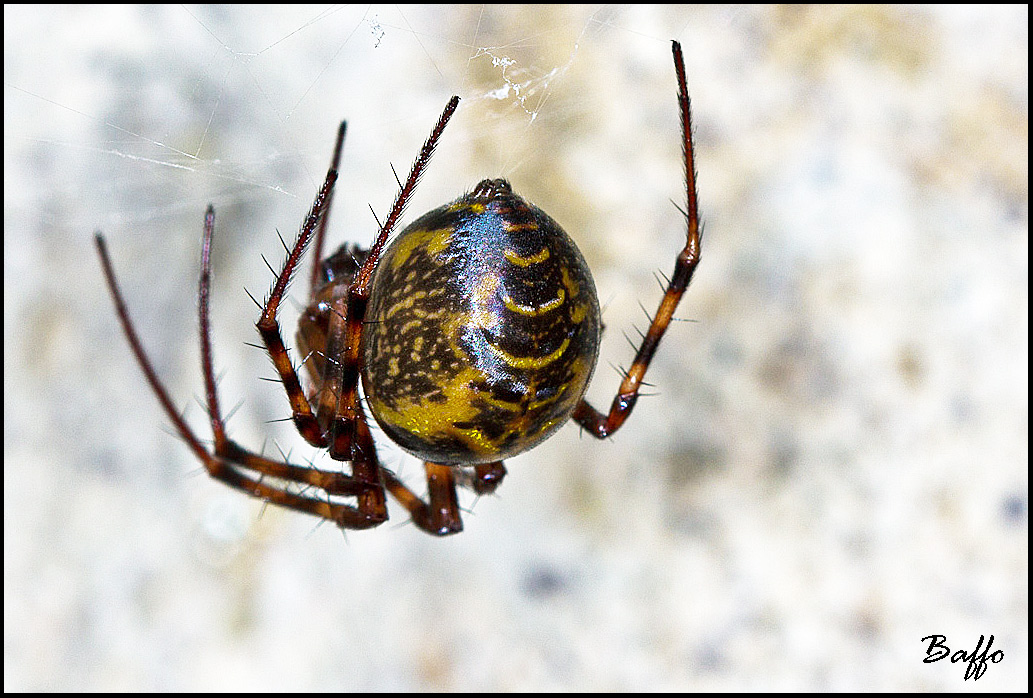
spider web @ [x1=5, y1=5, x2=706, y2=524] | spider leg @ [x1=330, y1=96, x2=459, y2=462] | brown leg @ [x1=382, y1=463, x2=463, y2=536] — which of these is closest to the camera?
spider leg @ [x1=330, y1=96, x2=459, y2=462]

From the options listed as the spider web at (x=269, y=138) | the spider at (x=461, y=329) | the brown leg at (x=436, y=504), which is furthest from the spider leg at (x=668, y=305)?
the spider web at (x=269, y=138)

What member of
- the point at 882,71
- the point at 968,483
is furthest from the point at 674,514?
the point at 882,71

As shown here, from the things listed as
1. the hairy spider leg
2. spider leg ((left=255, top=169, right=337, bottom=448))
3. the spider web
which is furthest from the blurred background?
spider leg ((left=255, top=169, right=337, bottom=448))

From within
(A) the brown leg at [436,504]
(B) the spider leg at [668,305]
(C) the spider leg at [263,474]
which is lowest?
(A) the brown leg at [436,504]

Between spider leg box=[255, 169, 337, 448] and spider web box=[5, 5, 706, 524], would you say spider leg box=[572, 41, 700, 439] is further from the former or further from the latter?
spider web box=[5, 5, 706, 524]

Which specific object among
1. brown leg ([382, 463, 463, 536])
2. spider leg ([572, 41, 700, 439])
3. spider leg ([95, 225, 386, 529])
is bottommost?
brown leg ([382, 463, 463, 536])

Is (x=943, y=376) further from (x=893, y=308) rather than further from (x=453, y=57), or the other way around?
(x=453, y=57)

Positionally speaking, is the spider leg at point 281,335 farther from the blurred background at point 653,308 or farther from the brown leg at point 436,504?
the blurred background at point 653,308

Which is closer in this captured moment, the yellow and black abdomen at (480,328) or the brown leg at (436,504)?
the yellow and black abdomen at (480,328)
